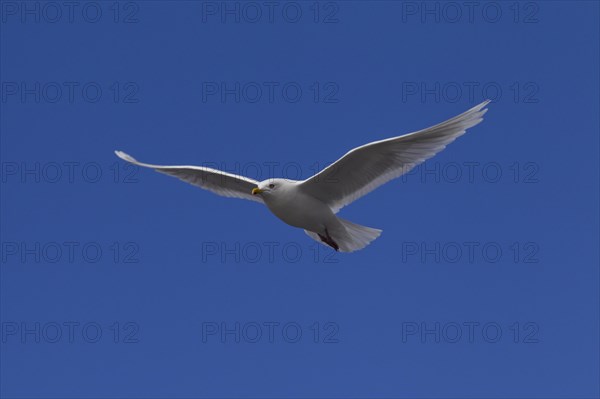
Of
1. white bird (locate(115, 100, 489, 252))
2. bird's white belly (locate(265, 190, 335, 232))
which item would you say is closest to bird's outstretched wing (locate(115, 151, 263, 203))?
white bird (locate(115, 100, 489, 252))

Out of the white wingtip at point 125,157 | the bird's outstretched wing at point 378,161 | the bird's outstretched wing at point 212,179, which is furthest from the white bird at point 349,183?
the white wingtip at point 125,157

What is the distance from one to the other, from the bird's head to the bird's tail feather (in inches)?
50.3

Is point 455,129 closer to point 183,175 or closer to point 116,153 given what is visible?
point 183,175

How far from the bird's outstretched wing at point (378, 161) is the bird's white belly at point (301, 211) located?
152 millimetres

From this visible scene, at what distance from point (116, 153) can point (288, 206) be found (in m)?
4.01

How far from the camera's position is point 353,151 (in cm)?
1336

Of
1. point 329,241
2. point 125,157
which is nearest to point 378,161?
point 329,241

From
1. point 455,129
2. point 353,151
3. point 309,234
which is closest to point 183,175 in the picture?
point 309,234

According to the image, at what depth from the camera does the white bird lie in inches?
525

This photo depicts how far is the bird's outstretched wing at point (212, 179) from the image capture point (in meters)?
15.6

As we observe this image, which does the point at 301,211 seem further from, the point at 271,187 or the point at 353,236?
the point at 353,236

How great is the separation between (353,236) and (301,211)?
124 cm

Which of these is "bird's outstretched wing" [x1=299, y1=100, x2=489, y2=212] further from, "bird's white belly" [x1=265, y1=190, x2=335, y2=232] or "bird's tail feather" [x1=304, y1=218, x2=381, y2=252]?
"bird's tail feather" [x1=304, y1=218, x2=381, y2=252]

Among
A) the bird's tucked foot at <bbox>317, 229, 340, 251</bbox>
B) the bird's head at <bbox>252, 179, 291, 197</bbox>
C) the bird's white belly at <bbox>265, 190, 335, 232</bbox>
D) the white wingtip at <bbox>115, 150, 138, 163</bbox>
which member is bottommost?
the bird's tucked foot at <bbox>317, 229, 340, 251</bbox>
